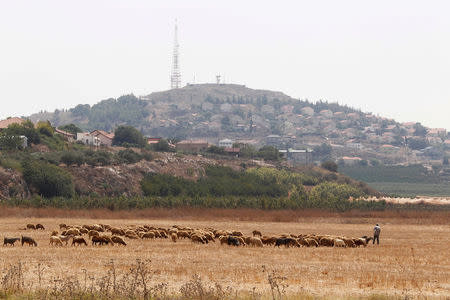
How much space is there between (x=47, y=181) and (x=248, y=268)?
7374 centimetres

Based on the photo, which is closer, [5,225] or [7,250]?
[7,250]

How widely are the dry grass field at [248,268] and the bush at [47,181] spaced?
172 feet

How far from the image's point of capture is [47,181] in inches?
4018

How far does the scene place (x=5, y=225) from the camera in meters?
59.7

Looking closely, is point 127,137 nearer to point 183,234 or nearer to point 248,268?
point 183,234

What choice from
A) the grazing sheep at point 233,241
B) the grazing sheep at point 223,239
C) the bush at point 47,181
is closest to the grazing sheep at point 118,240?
the grazing sheep at point 223,239

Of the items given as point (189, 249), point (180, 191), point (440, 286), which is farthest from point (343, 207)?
point (440, 286)

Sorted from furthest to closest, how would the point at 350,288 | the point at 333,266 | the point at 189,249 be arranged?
the point at 189,249, the point at 333,266, the point at 350,288

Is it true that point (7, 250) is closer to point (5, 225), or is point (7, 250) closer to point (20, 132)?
point (5, 225)

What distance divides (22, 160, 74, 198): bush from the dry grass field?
172 ft

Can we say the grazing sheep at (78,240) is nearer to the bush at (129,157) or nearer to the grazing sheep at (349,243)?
the grazing sheep at (349,243)

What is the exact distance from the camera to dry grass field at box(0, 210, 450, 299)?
2589cm

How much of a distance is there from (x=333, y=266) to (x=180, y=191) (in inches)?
3553

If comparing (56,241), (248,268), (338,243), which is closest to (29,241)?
(56,241)
